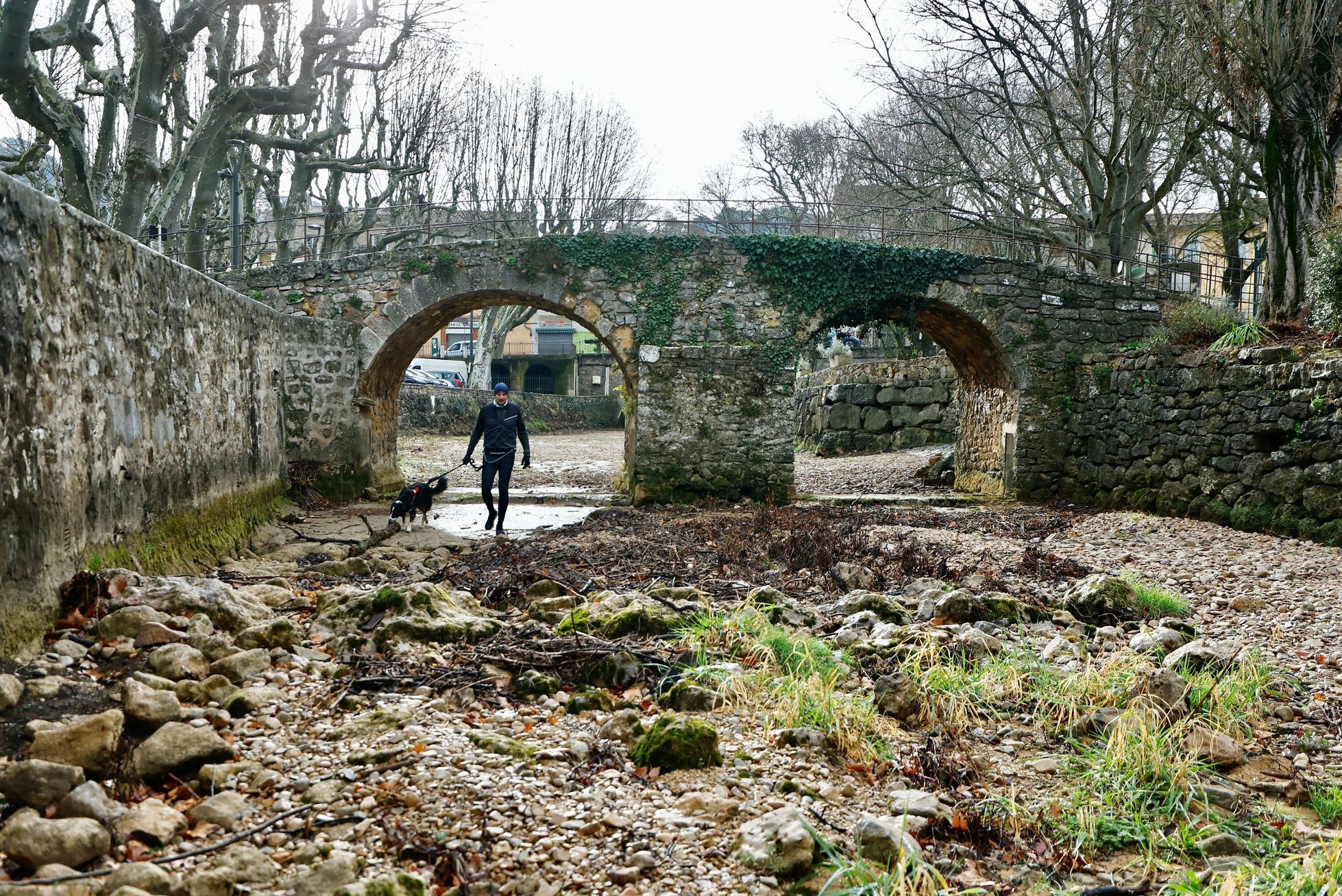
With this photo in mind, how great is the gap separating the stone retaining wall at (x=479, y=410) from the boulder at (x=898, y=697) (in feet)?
61.1

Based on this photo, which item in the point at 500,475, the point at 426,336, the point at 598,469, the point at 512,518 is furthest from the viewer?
the point at 598,469

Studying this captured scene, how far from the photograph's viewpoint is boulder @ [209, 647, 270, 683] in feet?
12.0

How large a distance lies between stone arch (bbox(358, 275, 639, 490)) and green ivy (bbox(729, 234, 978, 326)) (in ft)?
7.61

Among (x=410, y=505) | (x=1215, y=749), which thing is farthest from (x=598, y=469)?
(x=1215, y=749)

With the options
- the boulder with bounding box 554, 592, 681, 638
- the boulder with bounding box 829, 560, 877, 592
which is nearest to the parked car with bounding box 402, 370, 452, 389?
the boulder with bounding box 829, 560, 877, 592

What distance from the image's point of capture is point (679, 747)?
3.20 m

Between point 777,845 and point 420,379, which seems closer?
point 777,845

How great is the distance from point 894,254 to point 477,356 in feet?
61.4

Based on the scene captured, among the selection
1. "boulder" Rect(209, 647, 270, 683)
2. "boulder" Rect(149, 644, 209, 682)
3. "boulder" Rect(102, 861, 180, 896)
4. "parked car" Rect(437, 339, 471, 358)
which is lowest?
"boulder" Rect(102, 861, 180, 896)

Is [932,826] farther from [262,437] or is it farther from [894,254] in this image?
[894,254]

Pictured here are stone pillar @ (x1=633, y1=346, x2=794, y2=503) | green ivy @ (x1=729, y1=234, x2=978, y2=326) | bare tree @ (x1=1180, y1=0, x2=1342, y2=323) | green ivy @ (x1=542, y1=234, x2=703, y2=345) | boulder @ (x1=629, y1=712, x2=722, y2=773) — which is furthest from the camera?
green ivy @ (x1=729, y1=234, x2=978, y2=326)

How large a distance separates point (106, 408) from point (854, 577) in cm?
511

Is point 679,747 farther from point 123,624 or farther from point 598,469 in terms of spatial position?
point 598,469

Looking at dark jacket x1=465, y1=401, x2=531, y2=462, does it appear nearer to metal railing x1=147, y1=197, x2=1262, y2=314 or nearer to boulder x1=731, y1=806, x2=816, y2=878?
metal railing x1=147, y1=197, x2=1262, y2=314
